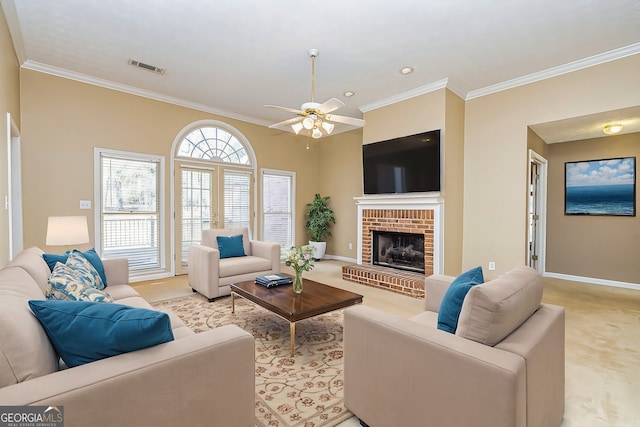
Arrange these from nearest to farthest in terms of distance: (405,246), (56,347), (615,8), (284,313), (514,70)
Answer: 1. (56,347)
2. (284,313)
3. (615,8)
4. (514,70)
5. (405,246)

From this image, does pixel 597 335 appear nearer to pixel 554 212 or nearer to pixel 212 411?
pixel 554 212

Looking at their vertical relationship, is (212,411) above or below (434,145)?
below

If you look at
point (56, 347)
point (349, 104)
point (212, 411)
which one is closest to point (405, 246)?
point (349, 104)

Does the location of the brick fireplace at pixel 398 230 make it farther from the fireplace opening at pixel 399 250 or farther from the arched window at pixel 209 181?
the arched window at pixel 209 181

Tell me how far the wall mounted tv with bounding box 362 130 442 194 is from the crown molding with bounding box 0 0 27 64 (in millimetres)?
4370

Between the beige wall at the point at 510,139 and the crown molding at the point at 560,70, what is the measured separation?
0.18 ft

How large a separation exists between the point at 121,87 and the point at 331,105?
11.3ft

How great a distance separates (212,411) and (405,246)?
13.4ft

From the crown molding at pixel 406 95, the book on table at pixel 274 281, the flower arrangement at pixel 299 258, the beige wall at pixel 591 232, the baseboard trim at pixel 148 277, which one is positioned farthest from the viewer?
the baseboard trim at pixel 148 277

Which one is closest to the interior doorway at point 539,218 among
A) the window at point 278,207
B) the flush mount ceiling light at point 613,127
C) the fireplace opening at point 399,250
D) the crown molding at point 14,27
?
the flush mount ceiling light at point 613,127

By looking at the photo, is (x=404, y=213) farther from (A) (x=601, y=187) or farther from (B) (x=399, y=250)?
(A) (x=601, y=187)

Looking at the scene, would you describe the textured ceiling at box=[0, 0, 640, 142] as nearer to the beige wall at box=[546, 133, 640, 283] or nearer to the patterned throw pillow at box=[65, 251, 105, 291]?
the beige wall at box=[546, 133, 640, 283]

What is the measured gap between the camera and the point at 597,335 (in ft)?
9.25

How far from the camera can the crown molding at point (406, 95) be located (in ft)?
13.7
